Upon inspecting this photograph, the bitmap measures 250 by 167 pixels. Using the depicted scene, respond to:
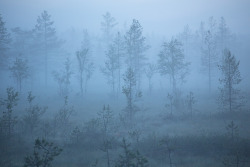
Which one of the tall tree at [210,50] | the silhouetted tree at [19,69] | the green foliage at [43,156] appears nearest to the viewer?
the green foliage at [43,156]

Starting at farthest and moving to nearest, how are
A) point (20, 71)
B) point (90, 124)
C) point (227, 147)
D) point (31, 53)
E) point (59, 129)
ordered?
point (31, 53)
point (20, 71)
point (59, 129)
point (90, 124)
point (227, 147)

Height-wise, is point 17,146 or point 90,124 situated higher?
point 90,124

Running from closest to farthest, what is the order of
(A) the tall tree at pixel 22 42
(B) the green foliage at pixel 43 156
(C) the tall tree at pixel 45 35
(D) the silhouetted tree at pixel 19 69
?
(B) the green foliage at pixel 43 156, (D) the silhouetted tree at pixel 19 69, (C) the tall tree at pixel 45 35, (A) the tall tree at pixel 22 42

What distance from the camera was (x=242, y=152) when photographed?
9680 mm

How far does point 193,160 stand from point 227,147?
2.52m

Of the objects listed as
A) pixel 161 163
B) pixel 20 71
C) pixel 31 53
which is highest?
pixel 31 53

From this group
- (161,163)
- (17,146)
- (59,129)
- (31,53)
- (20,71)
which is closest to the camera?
(161,163)

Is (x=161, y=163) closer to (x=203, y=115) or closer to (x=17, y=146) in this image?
(x=17, y=146)

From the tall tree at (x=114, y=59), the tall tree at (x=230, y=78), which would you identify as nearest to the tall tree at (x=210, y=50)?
the tall tree at (x=230, y=78)

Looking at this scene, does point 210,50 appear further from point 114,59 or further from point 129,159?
point 129,159

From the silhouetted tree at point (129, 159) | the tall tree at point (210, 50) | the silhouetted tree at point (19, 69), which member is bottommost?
the silhouetted tree at point (129, 159)

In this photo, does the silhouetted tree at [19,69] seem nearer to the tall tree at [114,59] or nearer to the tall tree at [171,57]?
the tall tree at [114,59]

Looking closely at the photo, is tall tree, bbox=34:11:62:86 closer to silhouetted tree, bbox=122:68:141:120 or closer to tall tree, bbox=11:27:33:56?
tall tree, bbox=11:27:33:56

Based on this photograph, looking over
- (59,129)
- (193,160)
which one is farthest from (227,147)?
(59,129)
